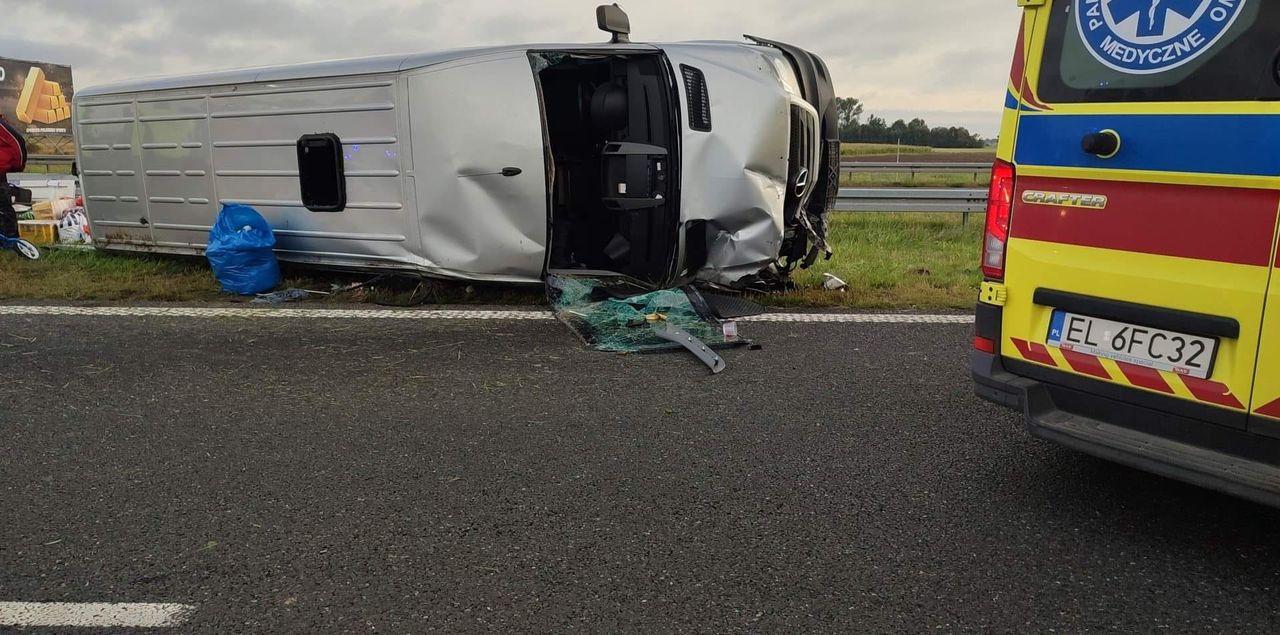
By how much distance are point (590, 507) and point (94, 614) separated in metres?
1.40

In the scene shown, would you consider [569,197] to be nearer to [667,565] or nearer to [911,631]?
[667,565]

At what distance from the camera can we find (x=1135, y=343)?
8.25 feet

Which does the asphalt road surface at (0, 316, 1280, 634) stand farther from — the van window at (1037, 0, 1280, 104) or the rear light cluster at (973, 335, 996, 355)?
the van window at (1037, 0, 1280, 104)

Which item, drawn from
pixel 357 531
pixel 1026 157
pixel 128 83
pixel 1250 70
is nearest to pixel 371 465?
pixel 357 531

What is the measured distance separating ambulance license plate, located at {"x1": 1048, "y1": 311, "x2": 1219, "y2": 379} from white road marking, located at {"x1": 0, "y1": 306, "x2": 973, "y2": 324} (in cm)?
281

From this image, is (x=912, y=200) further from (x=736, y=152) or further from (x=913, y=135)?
(x=913, y=135)

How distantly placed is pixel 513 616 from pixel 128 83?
680 centimetres

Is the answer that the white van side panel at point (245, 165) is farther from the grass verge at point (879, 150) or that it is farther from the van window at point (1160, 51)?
the grass verge at point (879, 150)

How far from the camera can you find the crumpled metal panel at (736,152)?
18.4 feet

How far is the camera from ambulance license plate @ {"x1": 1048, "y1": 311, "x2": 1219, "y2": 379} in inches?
94.0

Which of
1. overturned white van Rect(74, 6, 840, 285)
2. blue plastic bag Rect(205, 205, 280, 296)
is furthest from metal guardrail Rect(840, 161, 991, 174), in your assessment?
blue plastic bag Rect(205, 205, 280, 296)

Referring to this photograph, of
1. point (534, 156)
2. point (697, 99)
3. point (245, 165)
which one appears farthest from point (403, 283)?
point (697, 99)

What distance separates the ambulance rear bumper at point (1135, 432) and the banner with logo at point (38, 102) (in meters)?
33.8

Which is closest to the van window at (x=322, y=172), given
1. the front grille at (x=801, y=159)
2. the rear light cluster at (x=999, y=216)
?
the front grille at (x=801, y=159)
